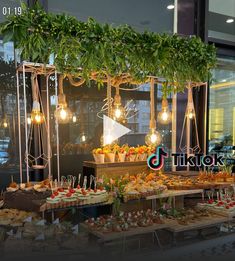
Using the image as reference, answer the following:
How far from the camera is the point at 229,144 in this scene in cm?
550

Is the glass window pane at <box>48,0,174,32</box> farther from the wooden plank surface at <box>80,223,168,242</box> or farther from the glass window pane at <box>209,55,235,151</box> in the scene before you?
the wooden plank surface at <box>80,223,168,242</box>

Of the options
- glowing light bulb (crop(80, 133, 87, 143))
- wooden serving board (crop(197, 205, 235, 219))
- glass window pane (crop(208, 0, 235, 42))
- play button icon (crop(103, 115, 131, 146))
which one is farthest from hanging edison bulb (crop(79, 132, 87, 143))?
glass window pane (crop(208, 0, 235, 42))

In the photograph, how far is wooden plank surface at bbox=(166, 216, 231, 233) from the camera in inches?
97.1

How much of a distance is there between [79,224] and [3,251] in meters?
0.64

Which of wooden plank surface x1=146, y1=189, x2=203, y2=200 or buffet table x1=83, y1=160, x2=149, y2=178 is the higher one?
buffet table x1=83, y1=160, x2=149, y2=178

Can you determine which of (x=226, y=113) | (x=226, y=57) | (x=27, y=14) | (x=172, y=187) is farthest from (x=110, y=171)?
(x=226, y=57)

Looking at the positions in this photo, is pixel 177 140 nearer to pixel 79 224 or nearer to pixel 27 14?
pixel 79 224

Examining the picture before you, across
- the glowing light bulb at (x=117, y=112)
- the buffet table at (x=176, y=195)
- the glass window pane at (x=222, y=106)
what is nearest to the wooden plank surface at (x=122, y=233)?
the buffet table at (x=176, y=195)

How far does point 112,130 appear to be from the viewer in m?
4.44

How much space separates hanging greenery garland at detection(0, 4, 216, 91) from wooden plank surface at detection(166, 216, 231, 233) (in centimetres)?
143

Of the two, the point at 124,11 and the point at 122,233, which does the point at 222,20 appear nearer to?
the point at 124,11

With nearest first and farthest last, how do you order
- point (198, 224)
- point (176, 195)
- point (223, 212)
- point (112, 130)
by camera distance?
1. point (198, 224)
2. point (223, 212)
3. point (176, 195)
4. point (112, 130)

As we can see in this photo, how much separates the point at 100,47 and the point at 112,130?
2.20m

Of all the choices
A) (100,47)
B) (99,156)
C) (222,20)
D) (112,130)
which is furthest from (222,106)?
(100,47)
